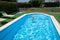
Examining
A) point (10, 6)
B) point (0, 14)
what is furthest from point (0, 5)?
point (0, 14)

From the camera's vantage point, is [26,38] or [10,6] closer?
[26,38]

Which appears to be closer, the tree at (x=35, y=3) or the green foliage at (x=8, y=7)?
the green foliage at (x=8, y=7)

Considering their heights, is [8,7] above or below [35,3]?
above

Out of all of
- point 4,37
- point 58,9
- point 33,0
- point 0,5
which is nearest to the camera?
point 4,37

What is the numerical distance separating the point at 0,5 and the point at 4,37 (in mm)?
13017

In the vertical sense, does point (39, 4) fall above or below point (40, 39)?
below

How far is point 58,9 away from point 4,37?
15.7 m

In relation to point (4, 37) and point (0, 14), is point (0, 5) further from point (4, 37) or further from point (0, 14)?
point (4, 37)

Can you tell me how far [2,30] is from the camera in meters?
7.27

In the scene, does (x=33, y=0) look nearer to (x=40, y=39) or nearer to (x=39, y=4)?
(x=39, y=4)

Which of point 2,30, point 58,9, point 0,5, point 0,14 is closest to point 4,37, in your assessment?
point 2,30

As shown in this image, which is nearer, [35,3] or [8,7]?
[8,7]

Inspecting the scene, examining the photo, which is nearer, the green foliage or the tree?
the green foliage

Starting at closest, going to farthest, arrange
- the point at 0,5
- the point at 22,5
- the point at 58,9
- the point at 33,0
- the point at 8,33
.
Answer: the point at 8,33
the point at 0,5
the point at 58,9
the point at 22,5
the point at 33,0
